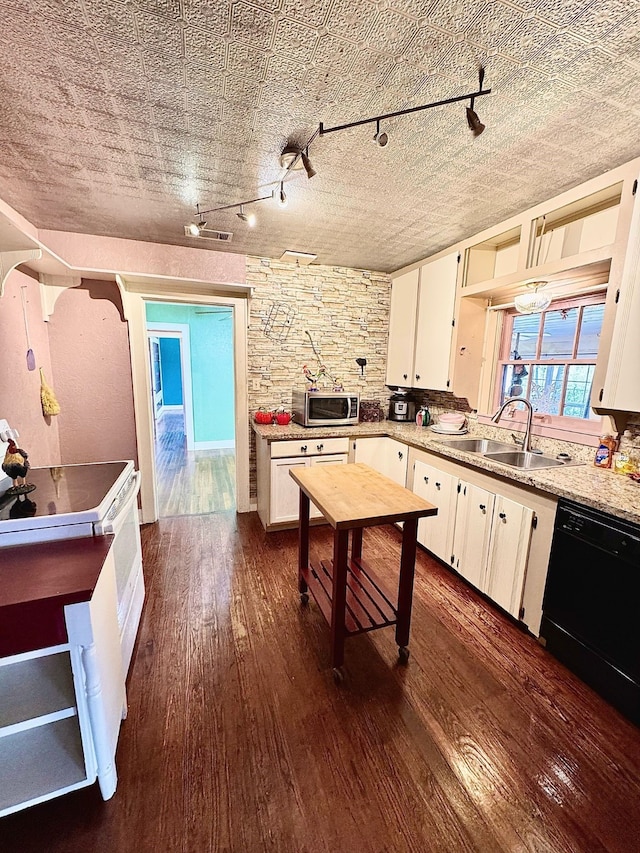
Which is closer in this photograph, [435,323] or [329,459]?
[435,323]

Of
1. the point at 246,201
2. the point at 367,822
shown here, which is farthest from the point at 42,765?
the point at 246,201

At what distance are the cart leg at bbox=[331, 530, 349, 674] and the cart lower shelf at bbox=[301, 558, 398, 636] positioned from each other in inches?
2.6

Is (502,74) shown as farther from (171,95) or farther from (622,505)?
(622,505)

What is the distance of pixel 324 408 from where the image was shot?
10.4 feet

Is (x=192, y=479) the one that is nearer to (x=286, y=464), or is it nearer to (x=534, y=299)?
(x=286, y=464)

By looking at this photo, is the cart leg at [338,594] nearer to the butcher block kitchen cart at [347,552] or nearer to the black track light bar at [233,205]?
the butcher block kitchen cart at [347,552]

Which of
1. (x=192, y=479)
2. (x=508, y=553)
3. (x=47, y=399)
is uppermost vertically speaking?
(x=47, y=399)

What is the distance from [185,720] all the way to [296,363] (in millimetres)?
2807

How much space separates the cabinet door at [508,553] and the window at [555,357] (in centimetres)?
85

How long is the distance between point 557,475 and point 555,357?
106 cm

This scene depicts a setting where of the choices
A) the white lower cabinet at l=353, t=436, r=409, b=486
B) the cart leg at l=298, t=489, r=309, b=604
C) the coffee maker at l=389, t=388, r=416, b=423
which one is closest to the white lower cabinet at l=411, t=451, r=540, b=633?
the white lower cabinet at l=353, t=436, r=409, b=486

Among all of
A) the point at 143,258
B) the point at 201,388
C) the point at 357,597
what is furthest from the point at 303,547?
the point at 201,388

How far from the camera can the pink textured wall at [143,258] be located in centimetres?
264

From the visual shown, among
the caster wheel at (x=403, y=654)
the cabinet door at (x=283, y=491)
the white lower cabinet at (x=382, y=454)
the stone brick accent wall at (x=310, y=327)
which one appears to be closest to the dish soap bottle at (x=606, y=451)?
the white lower cabinet at (x=382, y=454)
